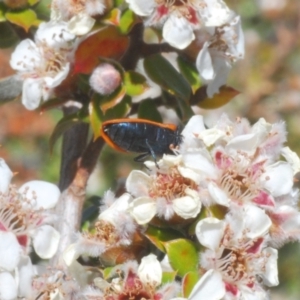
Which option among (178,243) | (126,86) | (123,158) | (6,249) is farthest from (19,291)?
(123,158)

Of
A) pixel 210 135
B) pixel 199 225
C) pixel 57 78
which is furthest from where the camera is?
pixel 57 78

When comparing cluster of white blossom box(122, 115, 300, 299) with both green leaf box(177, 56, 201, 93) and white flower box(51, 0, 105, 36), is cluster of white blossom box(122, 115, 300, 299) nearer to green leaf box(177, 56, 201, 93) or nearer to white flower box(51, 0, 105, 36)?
green leaf box(177, 56, 201, 93)

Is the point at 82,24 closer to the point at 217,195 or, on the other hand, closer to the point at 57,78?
the point at 57,78

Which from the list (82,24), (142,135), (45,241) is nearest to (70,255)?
(45,241)

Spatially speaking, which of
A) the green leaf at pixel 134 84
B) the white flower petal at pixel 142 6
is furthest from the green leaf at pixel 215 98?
the white flower petal at pixel 142 6

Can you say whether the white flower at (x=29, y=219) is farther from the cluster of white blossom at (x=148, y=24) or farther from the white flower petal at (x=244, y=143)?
the white flower petal at (x=244, y=143)

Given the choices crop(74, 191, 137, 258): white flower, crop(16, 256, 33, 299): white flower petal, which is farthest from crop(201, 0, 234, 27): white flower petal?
crop(16, 256, 33, 299): white flower petal
